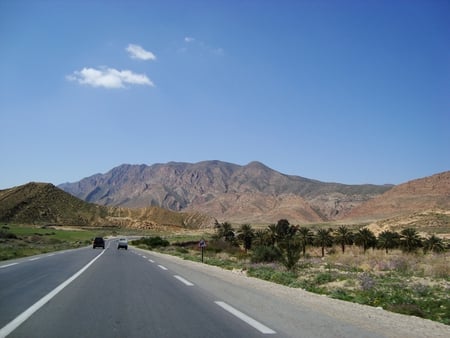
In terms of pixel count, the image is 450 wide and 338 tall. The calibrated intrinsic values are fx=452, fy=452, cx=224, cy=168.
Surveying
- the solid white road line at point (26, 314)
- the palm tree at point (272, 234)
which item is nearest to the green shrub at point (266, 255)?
the solid white road line at point (26, 314)

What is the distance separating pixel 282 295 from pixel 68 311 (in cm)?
613

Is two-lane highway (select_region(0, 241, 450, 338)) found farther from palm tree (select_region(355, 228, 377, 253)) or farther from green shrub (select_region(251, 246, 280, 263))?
palm tree (select_region(355, 228, 377, 253))

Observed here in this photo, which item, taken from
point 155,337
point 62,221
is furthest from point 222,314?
point 62,221

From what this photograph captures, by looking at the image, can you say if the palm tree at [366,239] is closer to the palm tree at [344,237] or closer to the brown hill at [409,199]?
the palm tree at [344,237]

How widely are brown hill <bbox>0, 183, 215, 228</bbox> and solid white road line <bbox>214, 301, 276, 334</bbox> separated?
143 metres

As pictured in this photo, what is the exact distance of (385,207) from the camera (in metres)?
161

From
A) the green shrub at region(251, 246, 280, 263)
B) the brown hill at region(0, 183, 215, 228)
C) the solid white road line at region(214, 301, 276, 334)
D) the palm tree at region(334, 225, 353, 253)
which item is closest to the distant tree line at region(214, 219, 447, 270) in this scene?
the palm tree at region(334, 225, 353, 253)

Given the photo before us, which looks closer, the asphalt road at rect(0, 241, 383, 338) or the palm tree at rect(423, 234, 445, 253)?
the asphalt road at rect(0, 241, 383, 338)

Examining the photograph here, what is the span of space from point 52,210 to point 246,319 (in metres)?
153

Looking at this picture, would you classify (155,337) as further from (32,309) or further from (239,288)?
(239,288)

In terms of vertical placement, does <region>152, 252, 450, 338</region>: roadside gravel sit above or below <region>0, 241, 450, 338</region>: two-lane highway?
below

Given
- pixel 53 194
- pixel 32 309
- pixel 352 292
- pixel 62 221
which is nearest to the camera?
pixel 32 309

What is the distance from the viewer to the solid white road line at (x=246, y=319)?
7.65 metres

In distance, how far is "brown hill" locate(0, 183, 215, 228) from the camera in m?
143
